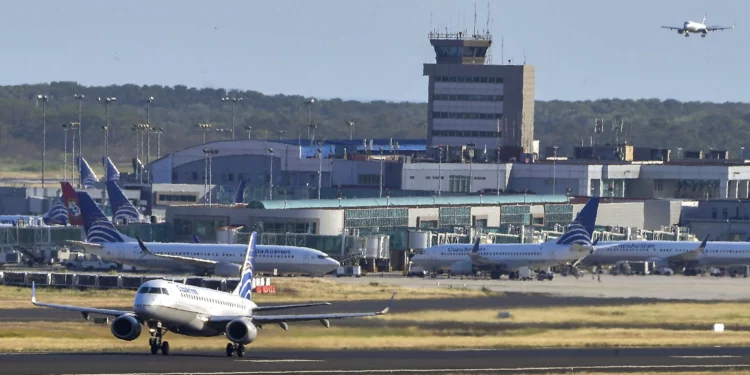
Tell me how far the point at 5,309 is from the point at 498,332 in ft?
97.3

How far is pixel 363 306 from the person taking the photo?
98312 millimetres

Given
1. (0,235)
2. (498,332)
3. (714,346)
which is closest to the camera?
(714,346)

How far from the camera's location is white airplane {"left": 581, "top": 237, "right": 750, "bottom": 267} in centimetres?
14512

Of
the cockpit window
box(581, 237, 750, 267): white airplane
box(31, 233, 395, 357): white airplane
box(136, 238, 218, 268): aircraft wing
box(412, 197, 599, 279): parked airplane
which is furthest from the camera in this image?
box(581, 237, 750, 267): white airplane

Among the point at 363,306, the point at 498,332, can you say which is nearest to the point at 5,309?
the point at 363,306

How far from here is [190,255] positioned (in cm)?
13038

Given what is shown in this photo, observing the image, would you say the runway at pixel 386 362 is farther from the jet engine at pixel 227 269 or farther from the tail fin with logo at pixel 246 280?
the jet engine at pixel 227 269

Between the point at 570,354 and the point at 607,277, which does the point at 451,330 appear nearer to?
the point at 570,354

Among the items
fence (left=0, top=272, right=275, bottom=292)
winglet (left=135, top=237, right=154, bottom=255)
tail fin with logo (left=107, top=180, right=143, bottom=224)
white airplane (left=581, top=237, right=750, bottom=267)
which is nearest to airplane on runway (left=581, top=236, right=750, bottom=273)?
white airplane (left=581, top=237, right=750, bottom=267)

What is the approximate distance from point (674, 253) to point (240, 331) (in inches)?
3552

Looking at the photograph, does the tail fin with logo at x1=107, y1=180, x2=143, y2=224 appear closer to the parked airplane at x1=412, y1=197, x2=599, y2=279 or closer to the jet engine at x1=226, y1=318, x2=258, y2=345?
the parked airplane at x1=412, y1=197, x2=599, y2=279

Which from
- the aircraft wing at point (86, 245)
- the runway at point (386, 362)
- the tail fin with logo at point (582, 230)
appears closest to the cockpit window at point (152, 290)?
the runway at point (386, 362)

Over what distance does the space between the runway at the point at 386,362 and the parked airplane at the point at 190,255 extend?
59234 mm

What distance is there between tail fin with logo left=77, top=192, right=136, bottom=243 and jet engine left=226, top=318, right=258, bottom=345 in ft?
230
